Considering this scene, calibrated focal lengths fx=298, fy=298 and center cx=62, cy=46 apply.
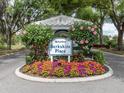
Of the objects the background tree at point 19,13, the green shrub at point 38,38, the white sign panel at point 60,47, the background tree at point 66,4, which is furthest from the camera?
the background tree at point 19,13

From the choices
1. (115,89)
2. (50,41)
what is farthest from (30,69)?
(115,89)

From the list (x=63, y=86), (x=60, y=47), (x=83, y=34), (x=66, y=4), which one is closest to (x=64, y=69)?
(x=63, y=86)

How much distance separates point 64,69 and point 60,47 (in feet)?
7.51

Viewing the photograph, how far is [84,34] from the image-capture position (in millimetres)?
16422

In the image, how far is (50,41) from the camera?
52.7 ft

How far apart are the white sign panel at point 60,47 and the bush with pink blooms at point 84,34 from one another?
0.65 m

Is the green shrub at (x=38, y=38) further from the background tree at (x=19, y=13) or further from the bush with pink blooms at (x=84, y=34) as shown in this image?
the background tree at (x=19, y=13)

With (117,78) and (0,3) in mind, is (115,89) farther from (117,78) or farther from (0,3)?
(0,3)

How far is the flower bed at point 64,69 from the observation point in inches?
539

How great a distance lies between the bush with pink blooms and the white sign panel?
649 mm

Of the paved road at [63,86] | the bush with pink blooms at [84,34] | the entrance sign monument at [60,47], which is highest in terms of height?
the bush with pink blooms at [84,34]

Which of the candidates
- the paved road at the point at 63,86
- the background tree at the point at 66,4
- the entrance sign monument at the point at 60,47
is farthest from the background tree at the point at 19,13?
the paved road at the point at 63,86

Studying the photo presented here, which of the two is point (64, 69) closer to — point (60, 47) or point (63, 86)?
point (63, 86)

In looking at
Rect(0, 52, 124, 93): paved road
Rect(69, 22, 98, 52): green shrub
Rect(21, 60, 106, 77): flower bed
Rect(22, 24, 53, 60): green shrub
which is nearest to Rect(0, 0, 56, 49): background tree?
Rect(22, 24, 53, 60): green shrub
